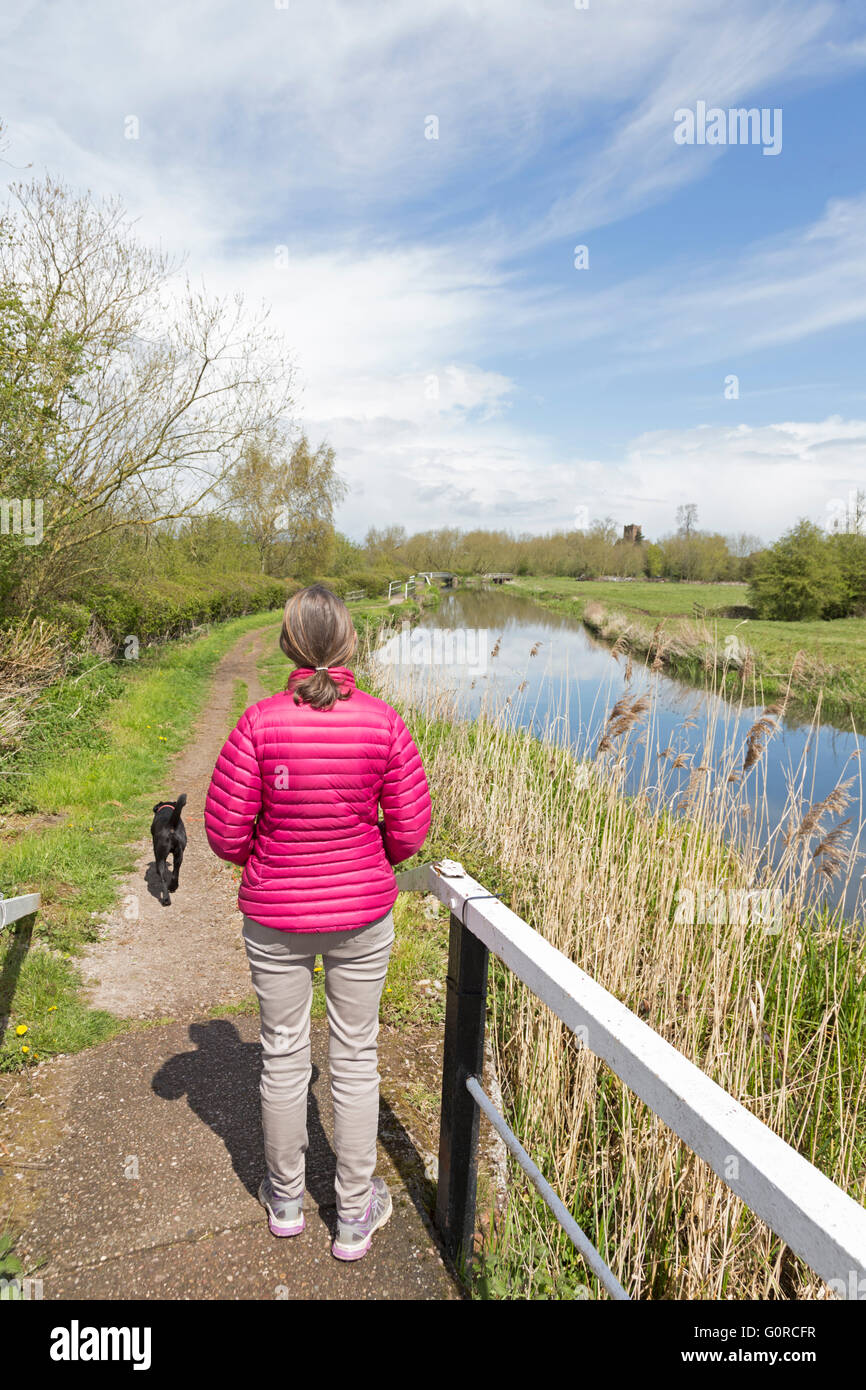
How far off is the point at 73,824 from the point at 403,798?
4916 millimetres

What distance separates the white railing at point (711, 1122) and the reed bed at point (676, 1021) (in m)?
1.13

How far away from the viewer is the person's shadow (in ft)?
8.42

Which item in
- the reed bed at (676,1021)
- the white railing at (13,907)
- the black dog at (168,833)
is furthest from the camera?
the black dog at (168,833)

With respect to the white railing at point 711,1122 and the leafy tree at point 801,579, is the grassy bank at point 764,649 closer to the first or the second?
the leafy tree at point 801,579

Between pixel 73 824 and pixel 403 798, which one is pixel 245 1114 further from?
pixel 73 824

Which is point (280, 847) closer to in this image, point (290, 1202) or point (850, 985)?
point (290, 1202)

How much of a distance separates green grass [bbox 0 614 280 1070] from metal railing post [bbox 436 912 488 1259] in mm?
1956

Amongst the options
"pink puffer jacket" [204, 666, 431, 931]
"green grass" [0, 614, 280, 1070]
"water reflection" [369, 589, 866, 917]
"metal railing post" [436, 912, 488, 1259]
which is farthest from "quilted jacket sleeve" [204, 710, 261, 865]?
"water reflection" [369, 589, 866, 917]

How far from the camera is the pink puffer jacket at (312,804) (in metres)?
2.05

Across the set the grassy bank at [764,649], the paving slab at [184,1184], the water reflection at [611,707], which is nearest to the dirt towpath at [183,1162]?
the paving slab at [184,1184]

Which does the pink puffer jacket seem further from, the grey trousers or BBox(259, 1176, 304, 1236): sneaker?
BBox(259, 1176, 304, 1236): sneaker

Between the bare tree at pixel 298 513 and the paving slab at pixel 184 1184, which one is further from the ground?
the bare tree at pixel 298 513

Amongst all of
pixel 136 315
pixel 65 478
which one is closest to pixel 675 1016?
pixel 65 478

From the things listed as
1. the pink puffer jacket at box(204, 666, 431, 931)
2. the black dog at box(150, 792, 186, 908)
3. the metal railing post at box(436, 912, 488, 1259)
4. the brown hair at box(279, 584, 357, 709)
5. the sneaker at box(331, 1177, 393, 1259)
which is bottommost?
the sneaker at box(331, 1177, 393, 1259)
